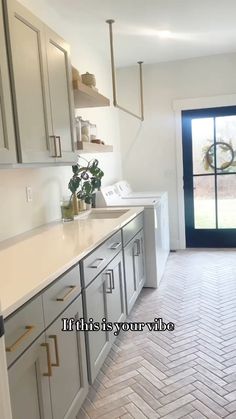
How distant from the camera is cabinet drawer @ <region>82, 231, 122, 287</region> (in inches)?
70.6

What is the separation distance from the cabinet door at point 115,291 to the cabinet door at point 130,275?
13cm

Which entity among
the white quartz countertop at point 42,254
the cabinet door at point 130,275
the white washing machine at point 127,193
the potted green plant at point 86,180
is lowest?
the cabinet door at point 130,275

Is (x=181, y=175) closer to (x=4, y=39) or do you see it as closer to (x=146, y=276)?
(x=146, y=276)

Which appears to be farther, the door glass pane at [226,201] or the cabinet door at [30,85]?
the door glass pane at [226,201]

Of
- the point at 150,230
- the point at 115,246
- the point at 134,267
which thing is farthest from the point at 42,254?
the point at 150,230

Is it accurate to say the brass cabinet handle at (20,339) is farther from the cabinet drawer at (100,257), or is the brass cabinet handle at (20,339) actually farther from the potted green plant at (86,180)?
the potted green plant at (86,180)

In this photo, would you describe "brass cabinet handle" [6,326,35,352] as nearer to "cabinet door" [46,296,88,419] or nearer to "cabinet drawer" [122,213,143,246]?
"cabinet door" [46,296,88,419]

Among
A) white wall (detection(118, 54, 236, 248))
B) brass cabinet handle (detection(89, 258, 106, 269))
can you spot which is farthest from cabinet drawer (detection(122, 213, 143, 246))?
white wall (detection(118, 54, 236, 248))

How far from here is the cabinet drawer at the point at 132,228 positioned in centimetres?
265

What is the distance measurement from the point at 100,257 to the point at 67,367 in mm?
644

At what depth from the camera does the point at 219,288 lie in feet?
11.1

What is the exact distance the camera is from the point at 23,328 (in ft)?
3.84

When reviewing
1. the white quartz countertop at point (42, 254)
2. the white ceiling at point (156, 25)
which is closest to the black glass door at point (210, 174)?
the white ceiling at point (156, 25)

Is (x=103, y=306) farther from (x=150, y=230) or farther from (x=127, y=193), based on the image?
(x=127, y=193)
